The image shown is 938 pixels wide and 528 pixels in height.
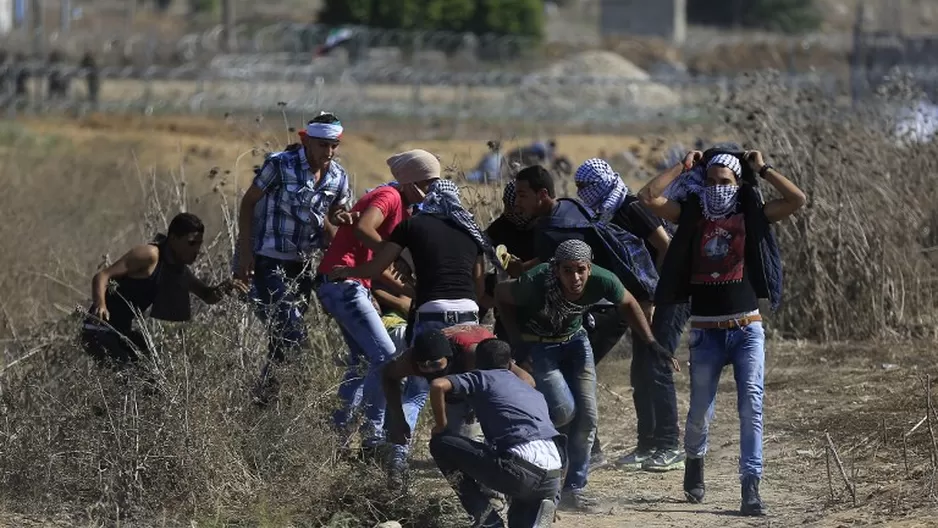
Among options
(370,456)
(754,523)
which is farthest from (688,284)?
(370,456)

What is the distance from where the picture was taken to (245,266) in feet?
29.8

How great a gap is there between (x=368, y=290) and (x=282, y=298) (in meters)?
0.50

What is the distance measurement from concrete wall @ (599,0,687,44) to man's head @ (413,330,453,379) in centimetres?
6195

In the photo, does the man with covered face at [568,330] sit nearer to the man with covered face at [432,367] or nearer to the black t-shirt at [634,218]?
the man with covered face at [432,367]

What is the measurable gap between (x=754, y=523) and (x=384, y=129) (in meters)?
28.5

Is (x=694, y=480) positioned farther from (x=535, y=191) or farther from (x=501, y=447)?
(x=535, y=191)

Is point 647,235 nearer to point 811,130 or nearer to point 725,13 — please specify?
point 811,130

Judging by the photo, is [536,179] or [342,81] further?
[342,81]

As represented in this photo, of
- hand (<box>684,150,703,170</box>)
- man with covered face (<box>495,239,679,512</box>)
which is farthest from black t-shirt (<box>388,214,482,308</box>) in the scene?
hand (<box>684,150,703,170</box>)

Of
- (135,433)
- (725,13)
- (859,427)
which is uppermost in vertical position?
(135,433)

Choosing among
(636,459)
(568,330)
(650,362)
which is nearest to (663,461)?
(636,459)

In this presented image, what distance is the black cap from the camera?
727 centimetres

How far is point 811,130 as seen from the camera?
1308cm

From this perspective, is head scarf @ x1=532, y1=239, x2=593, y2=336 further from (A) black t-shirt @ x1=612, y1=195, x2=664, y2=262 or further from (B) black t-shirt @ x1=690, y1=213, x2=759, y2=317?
(A) black t-shirt @ x1=612, y1=195, x2=664, y2=262
